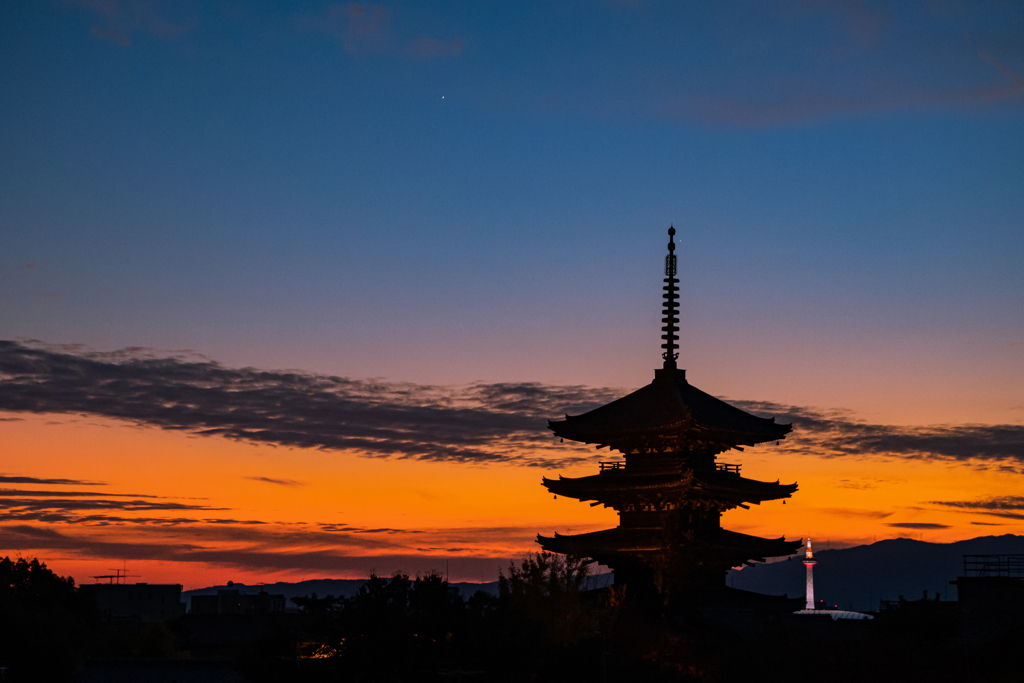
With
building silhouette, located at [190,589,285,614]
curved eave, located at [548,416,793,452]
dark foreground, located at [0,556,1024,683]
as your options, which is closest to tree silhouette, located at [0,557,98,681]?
dark foreground, located at [0,556,1024,683]

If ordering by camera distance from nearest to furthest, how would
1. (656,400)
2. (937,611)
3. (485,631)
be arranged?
(485,631)
(937,611)
(656,400)

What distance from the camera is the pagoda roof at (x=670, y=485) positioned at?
64.0 m

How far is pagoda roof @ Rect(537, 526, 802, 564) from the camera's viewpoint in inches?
2494

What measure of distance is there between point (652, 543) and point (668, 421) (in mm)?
6918

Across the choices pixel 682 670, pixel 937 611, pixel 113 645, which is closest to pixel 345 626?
pixel 682 670

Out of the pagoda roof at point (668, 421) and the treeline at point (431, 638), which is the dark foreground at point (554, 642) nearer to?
the treeline at point (431, 638)

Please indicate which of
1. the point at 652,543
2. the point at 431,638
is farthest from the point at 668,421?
the point at 431,638

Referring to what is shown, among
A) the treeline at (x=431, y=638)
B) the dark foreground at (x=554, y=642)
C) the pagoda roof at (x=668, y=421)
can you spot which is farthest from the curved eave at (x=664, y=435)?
the treeline at (x=431, y=638)

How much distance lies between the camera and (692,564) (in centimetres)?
6034

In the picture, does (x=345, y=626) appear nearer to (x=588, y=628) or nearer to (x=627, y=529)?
(x=588, y=628)

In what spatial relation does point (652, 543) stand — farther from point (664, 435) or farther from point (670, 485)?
point (664, 435)

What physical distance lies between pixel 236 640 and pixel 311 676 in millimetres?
61816

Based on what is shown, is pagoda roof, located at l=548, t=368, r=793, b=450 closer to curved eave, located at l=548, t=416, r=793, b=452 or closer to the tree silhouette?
curved eave, located at l=548, t=416, r=793, b=452

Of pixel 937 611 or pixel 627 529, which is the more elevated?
pixel 627 529
